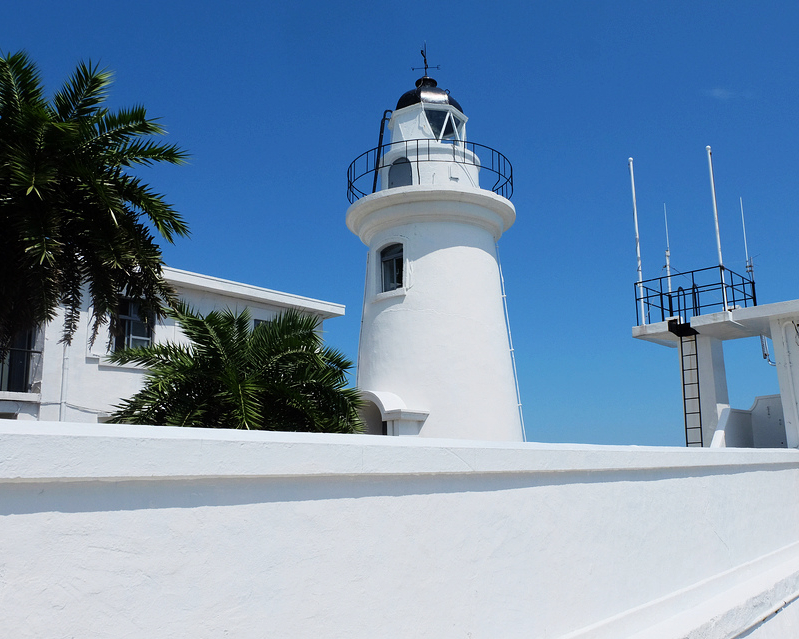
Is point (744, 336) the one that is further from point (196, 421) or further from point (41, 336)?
point (41, 336)

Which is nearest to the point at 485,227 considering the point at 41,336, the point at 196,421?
the point at 196,421

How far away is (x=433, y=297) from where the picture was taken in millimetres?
15461

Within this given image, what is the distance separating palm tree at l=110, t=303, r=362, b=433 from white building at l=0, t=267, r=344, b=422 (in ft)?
13.1

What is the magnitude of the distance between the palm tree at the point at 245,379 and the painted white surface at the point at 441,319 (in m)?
2.98

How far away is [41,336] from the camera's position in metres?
16.3

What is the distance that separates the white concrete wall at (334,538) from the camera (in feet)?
8.84

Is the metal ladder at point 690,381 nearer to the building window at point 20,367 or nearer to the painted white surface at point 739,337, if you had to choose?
the painted white surface at point 739,337

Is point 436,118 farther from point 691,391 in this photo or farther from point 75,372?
point 75,372

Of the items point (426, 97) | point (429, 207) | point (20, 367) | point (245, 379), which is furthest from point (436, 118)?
point (20, 367)

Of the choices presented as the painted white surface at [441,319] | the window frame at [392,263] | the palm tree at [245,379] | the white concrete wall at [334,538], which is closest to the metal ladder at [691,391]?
the painted white surface at [441,319]

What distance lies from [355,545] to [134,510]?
1.22 meters

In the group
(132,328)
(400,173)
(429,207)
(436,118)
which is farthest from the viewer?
(132,328)

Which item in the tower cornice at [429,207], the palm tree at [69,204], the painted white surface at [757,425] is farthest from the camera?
the tower cornice at [429,207]

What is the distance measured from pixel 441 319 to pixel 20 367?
926cm
